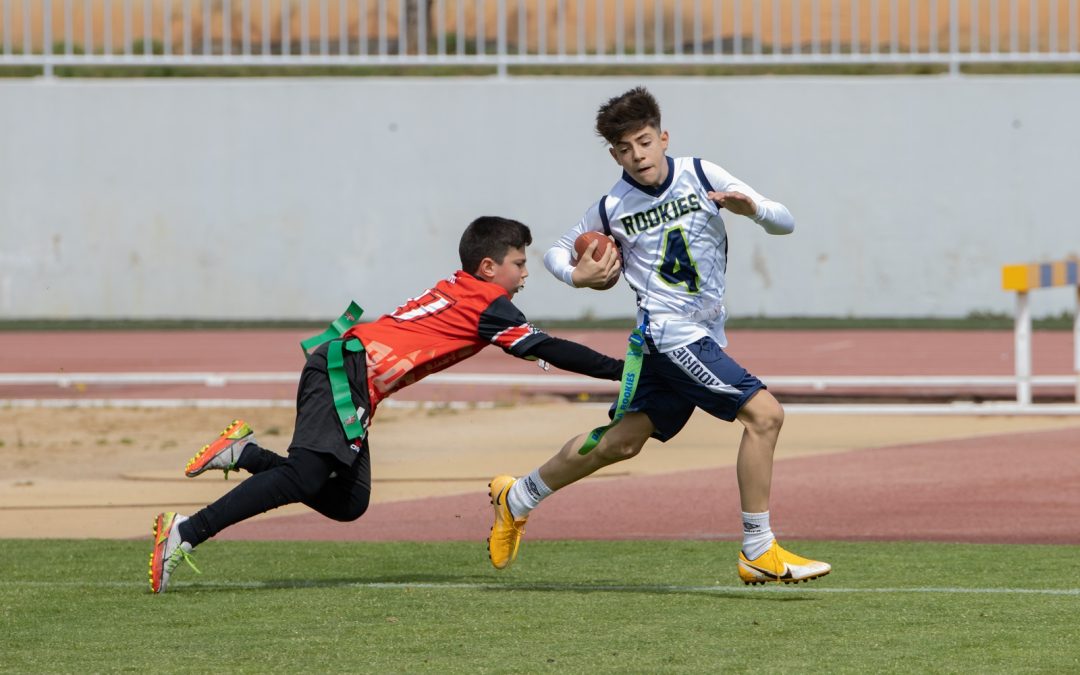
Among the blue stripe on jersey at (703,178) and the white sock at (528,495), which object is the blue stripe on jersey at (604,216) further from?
the white sock at (528,495)

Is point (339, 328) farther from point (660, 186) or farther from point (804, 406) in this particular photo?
point (804, 406)

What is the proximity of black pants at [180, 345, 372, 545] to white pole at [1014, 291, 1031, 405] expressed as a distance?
938 cm

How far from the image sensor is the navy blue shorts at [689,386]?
6340 millimetres

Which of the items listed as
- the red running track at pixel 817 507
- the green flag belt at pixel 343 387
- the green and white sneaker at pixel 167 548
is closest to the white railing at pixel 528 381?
the red running track at pixel 817 507

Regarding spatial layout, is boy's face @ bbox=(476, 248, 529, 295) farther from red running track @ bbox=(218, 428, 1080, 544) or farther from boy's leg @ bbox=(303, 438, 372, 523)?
red running track @ bbox=(218, 428, 1080, 544)

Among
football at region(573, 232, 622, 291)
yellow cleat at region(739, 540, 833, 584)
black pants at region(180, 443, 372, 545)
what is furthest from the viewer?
black pants at region(180, 443, 372, 545)

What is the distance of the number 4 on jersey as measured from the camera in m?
6.50

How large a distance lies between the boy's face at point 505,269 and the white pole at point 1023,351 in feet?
29.4

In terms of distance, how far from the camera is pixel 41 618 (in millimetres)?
6078

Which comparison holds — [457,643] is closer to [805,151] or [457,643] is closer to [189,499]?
[189,499]

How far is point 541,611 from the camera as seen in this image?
237 inches

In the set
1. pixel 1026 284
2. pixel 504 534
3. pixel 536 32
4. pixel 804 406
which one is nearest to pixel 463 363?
pixel 804 406

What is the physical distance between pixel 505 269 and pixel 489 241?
0.43 ft

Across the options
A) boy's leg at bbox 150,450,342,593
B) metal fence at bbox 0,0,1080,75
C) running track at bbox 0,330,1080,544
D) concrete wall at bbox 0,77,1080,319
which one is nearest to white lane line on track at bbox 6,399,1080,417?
running track at bbox 0,330,1080,544
